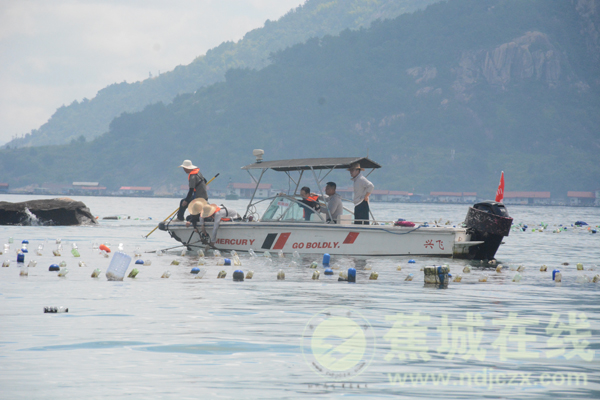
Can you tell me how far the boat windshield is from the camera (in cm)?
1930

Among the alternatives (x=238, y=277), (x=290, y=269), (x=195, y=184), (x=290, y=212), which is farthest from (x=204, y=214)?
(x=238, y=277)

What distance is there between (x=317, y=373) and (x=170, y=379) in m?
1.44

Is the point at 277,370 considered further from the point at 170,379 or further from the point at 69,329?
the point at 69,329

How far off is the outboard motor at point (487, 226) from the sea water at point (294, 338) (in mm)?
3348

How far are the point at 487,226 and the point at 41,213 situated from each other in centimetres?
2656

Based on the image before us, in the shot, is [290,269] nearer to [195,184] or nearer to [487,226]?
[195,184]

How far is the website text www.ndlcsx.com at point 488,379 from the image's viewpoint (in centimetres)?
671

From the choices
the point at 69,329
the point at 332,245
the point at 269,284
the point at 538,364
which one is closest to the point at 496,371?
the point at 538,364

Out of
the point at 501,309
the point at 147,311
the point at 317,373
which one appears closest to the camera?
the point at 317,373

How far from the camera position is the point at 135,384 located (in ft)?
21.4

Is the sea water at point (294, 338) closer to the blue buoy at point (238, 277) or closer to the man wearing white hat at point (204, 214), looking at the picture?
the blue buoy at point (238, 277)

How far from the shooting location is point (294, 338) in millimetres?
8641

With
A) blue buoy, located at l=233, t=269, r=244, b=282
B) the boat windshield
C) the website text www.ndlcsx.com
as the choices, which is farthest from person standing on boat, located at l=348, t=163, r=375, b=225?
the website text www.ndlcsx.com

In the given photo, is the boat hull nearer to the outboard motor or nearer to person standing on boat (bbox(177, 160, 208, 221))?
the outboard motor
